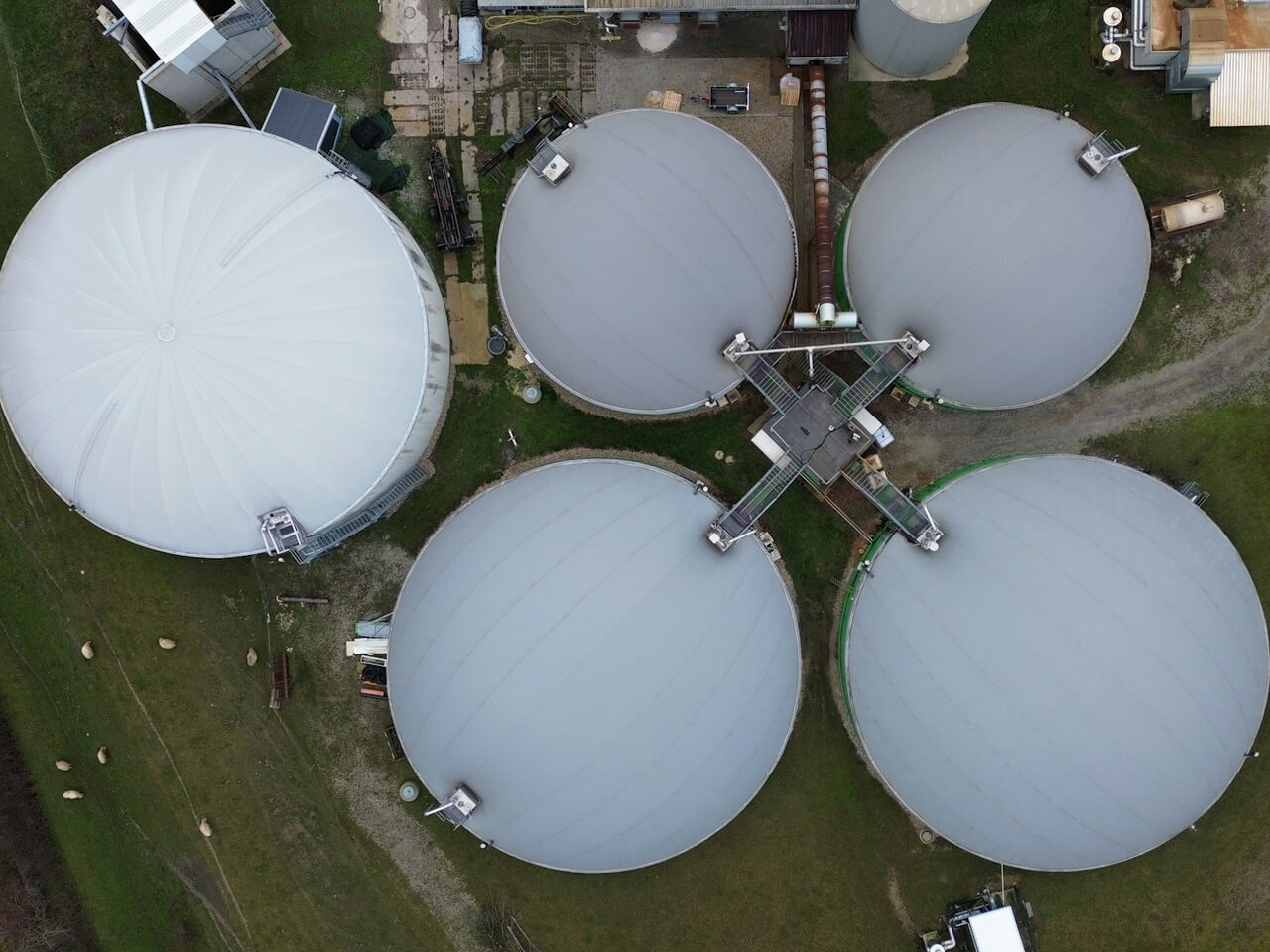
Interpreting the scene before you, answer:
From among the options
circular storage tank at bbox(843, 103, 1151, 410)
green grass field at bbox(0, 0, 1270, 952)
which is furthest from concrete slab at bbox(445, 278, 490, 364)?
circular storage tank at bbox(843, 103, 1151, 410)

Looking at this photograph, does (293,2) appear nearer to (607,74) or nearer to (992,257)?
(607,74)

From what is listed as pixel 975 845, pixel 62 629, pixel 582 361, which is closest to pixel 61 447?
pixel 62 629

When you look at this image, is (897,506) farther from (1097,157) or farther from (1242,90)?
(1242,90)

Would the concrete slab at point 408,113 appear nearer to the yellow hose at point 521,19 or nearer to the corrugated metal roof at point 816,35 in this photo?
the yellow hose at point 521,19

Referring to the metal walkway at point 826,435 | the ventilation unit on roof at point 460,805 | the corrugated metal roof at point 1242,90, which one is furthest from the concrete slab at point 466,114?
the corrugated metal roof at point 1242,90

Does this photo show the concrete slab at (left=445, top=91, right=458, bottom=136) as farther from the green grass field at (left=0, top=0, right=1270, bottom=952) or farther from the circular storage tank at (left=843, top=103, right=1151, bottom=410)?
the circular storage tank at (left=843, top=103, right=1151, bottom=410)

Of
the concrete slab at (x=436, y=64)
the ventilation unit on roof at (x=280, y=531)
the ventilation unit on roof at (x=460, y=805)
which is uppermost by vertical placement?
the concrete slab at (x=436, y=64)
